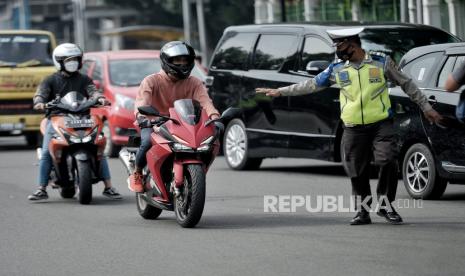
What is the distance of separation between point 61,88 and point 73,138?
1.99ft

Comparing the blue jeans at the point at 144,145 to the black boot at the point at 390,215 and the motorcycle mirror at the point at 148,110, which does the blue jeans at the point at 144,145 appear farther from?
the black boot at the point at 390,215

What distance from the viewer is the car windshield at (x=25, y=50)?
81.4ft

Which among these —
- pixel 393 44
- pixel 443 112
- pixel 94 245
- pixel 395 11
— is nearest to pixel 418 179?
pixel 443 112

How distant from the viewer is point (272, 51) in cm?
1789

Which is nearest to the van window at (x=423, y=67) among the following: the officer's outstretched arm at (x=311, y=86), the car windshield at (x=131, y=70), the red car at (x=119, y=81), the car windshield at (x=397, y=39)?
the car windshield at (x=397, y=39)

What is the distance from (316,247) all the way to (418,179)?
3834mm

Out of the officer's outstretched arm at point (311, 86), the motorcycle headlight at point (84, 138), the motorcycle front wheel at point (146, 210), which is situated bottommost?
the motorcycle front wheel at point (146, 210)

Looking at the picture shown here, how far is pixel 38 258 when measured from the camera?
32.8 ft

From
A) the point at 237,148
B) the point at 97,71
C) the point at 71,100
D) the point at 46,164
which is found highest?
the point at 71,100

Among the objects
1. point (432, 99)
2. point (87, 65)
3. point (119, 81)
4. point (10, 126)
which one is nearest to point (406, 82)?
point (432, 99)

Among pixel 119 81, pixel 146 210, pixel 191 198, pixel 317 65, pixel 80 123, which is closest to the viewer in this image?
pixel 191 198

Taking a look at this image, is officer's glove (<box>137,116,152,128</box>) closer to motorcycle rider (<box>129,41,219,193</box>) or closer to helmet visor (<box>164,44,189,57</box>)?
motorcycle rider (<box>129,41,219,193</box>)

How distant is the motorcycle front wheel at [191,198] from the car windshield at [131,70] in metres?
10.5

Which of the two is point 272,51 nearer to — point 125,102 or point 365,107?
point 125,102
